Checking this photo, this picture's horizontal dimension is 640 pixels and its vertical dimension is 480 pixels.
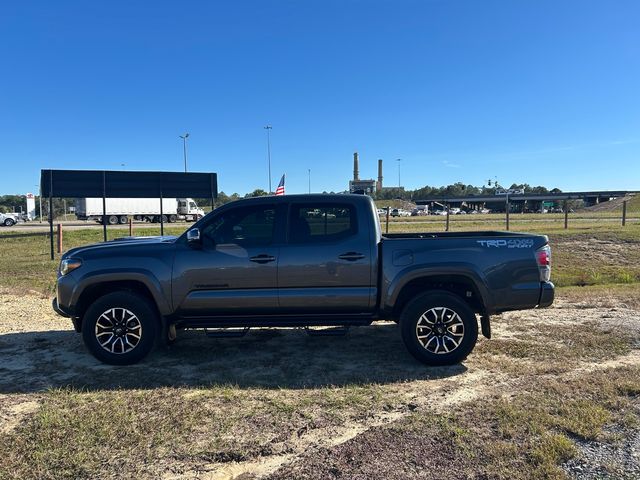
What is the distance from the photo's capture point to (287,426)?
3.95 metres

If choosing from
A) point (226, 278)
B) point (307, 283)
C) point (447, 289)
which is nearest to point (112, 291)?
point (226, 278)

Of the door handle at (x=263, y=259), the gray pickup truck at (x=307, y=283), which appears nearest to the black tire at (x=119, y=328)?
the gray pickup truck at (x=307, y=283)

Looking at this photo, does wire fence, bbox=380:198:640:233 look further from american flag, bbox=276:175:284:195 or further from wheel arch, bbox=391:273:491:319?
wheel arch, bbox=391:273:491:319

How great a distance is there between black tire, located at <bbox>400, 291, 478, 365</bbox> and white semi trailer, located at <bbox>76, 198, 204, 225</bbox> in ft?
129

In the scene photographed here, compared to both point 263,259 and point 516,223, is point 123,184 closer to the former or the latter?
point 263,259

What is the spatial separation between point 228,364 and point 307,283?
4.14ft

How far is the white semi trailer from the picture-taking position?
146 feet

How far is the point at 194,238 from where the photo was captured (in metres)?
5.35

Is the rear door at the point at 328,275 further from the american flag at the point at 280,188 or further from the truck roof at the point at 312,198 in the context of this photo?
the american flag at the point at 280,188

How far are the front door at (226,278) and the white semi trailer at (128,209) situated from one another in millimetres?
38359

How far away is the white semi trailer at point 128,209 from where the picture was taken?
4444 centimetres

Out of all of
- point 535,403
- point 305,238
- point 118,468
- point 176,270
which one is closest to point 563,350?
point 535,403

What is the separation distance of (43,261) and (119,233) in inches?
372

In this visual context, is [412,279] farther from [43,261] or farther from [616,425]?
[43,261]
